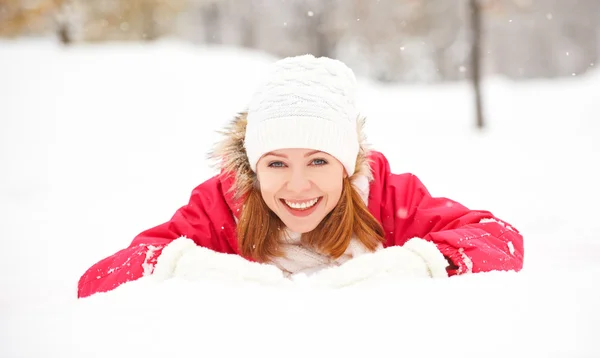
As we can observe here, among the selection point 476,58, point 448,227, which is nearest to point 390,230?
point 448,227

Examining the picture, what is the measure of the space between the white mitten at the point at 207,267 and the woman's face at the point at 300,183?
44 cm

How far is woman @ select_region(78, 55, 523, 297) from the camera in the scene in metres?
1.97

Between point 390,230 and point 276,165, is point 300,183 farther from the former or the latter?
point 390,230

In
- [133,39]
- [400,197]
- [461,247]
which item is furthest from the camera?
[133,39]

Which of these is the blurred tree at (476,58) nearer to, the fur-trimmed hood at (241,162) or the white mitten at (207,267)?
the fur-trimmed hood at (241,162)

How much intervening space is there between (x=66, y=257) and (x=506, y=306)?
3.47 meters

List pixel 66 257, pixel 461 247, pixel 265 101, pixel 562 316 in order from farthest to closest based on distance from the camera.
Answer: pixel 66 257 → pixel 265 101 → pixel 461 247 → pixel 562 316

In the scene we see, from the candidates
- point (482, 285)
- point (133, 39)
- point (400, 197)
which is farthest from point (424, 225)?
point (133, 39)

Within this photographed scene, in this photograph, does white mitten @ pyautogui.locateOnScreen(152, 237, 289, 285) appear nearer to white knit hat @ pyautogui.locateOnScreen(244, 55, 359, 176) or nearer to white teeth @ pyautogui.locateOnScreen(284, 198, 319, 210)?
white teeth @ pyautogui.locateOnScreen(284, 198, 319, 210)

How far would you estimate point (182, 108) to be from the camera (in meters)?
8.88

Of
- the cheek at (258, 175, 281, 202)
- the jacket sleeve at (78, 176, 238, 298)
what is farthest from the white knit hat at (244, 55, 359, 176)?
the jacket sleeve at (78, 176, 238, 298)

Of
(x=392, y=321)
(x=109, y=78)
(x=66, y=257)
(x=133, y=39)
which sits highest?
(x=133, y=39)

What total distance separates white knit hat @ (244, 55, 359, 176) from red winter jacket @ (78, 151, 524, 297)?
31cm

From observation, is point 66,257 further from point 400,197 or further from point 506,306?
point 506,306
